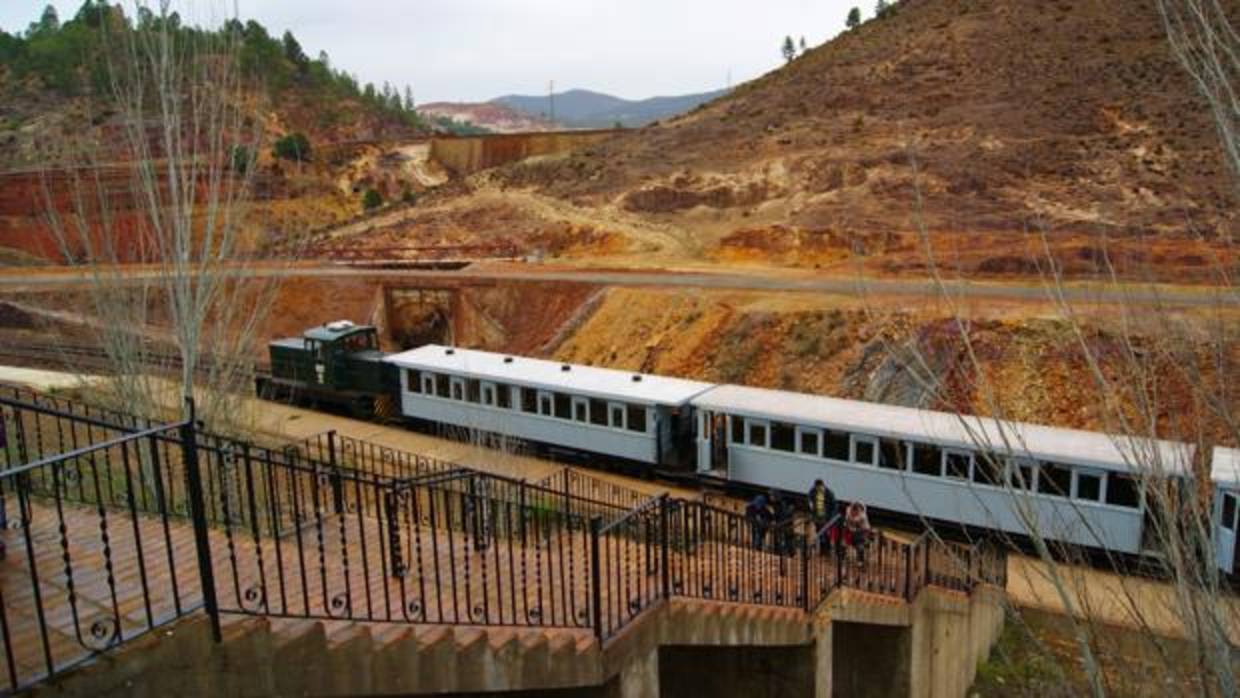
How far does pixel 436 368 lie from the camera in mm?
25125

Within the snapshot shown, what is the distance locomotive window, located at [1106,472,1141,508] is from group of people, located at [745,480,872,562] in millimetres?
5409

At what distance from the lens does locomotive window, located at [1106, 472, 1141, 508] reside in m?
15.4

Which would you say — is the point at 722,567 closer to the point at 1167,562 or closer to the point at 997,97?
the point at 1167,562

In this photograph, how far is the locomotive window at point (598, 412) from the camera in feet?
72.3

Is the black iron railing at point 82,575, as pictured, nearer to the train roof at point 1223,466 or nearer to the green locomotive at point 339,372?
the train roof at point 1223,466

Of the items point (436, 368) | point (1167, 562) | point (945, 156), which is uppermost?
point (945, 156)

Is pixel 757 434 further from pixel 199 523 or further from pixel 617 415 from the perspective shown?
pixel 199 523

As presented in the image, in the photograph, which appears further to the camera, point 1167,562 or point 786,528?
point 786,528

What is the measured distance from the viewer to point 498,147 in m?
77.8

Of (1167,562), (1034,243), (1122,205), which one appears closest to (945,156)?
(1122,205)

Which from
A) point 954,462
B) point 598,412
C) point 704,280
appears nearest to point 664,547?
point 954,462

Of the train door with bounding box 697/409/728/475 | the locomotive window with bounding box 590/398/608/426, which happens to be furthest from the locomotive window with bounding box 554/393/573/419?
the train door with bounding box 697/409/728/475

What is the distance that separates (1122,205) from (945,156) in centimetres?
1014

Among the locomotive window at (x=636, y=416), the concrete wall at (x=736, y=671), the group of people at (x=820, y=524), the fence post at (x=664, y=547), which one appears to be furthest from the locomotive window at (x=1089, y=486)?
the fence post at (x=664, y=547)
